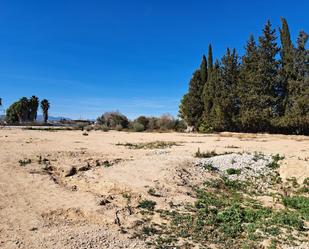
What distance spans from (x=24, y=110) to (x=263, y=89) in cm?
7119

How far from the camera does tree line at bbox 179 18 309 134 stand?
1510 inches

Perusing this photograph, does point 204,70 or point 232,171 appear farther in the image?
point 204,70

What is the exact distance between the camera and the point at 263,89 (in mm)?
41469

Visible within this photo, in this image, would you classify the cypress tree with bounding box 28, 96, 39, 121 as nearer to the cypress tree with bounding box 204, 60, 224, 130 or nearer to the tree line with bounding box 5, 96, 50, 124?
the tree line with bounding box 5, 96, 50, 124

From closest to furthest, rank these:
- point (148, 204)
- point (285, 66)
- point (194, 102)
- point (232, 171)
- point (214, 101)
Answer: point (148, 204) < point (232, 171) < point (285, 66) < point (214, 101) < point (194, 102)

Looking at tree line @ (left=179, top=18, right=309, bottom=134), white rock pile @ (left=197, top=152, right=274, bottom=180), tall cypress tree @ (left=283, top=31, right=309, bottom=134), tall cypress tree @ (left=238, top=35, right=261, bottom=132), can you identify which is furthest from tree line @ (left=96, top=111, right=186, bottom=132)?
white rock pile @ (left=197, top=152, right=274, bottom=180)

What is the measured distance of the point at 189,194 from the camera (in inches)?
428

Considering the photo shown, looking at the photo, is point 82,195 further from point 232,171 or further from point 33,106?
point 33,106

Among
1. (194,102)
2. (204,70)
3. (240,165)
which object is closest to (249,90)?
(194,102)

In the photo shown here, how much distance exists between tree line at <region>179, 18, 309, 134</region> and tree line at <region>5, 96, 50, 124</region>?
195 feet

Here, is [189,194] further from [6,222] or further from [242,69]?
[242,69]

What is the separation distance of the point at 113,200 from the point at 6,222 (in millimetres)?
3112

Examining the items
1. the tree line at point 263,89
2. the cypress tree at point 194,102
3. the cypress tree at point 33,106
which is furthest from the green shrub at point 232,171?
the cypress tree at point 33,106

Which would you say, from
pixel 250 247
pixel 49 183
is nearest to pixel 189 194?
pixel 250 247
